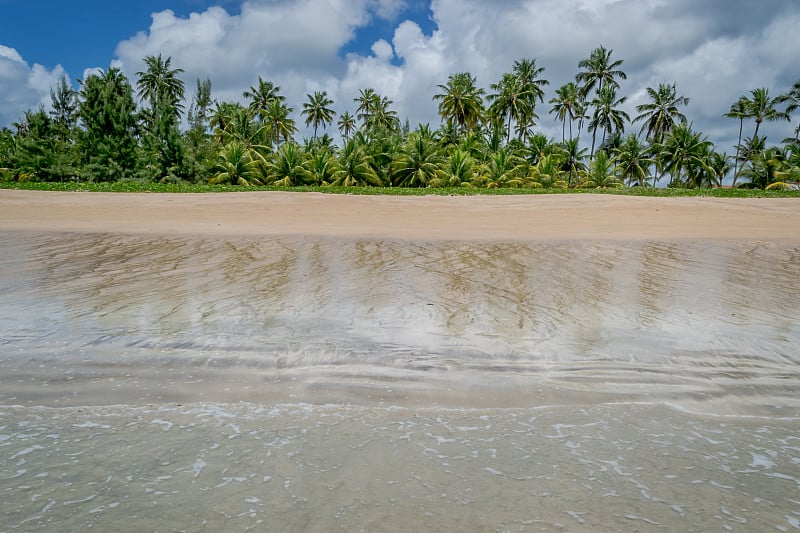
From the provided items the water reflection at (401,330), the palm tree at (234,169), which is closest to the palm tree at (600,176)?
the palm tree at (234,169)

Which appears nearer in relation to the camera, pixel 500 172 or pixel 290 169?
pixel 290 169

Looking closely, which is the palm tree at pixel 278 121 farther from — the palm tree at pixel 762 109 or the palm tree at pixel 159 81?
the palm tree at pixel 762 109

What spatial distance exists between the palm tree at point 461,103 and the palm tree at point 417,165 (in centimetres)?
1840

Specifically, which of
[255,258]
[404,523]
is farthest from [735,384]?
[255,258]

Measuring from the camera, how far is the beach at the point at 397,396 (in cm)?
180

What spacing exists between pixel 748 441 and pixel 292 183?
32.2 meters

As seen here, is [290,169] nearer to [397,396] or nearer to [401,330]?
[401,330]

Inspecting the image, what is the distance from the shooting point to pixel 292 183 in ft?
108

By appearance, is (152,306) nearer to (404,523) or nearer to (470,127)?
(404,523)

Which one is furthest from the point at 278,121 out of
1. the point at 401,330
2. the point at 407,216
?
the point at 401,330

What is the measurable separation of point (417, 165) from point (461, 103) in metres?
20.9

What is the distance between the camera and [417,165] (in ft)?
108

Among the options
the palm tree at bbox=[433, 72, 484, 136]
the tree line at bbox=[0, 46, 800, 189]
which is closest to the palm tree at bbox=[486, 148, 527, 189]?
the tree line at bbox=[0, 46, 800, 189]

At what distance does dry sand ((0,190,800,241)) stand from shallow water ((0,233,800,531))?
19.1ft
